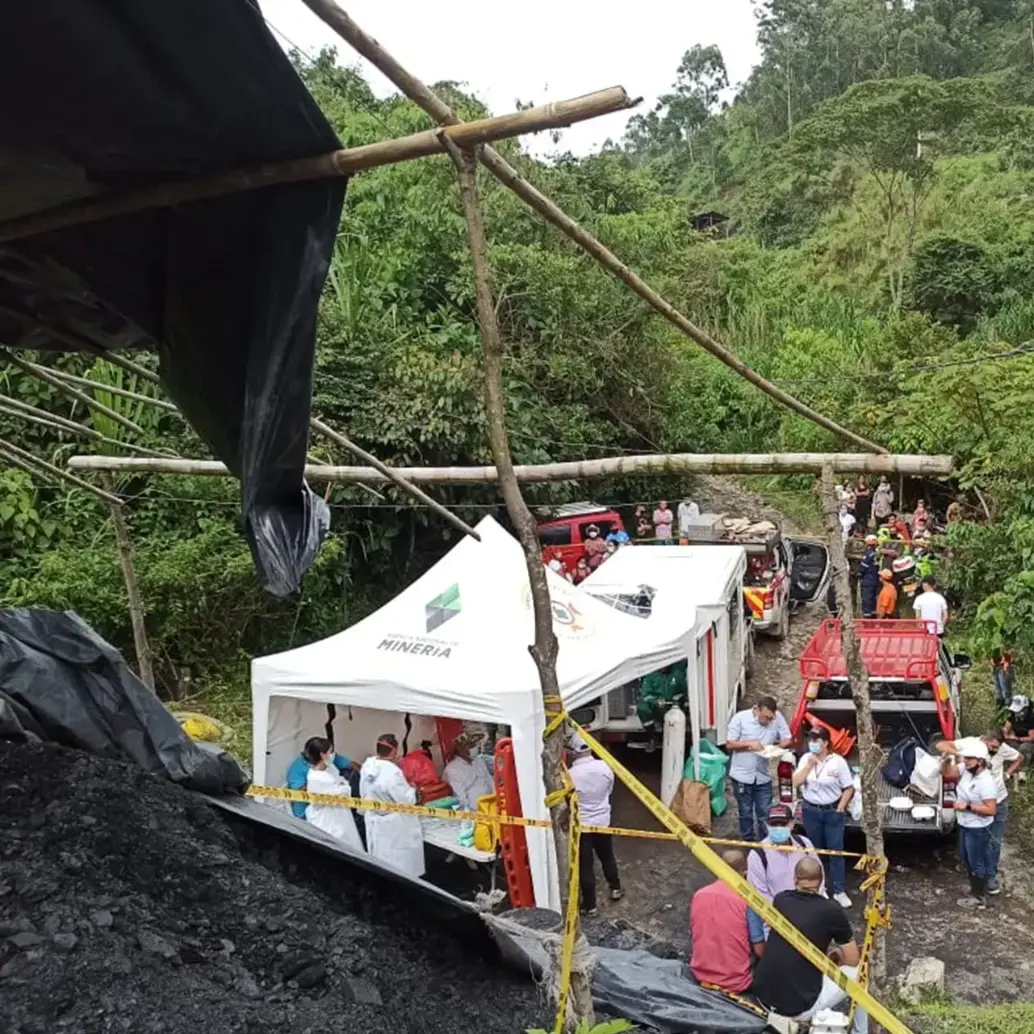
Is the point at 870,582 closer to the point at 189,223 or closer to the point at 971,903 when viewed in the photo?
the point at 971,903

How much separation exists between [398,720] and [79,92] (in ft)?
23.8

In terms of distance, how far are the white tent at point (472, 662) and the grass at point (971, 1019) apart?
2380 millimetres

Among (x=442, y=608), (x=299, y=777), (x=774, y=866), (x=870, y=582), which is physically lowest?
(x=774, y=866)

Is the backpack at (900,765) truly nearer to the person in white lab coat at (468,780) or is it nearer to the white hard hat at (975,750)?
the white hard hat at (975,750)

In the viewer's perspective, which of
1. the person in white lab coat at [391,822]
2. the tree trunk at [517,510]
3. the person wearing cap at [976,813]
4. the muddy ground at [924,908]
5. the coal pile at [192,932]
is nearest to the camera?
the tree trunk at [517,510]

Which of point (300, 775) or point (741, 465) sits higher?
point (741, 465)

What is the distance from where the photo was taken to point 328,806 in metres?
6.76

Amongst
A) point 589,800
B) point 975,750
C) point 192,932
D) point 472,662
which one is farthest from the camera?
point 975,750

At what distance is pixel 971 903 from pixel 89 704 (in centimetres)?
595

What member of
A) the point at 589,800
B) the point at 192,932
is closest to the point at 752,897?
the point at 192,932

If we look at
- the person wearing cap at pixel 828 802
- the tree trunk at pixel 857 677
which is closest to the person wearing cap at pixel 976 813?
the person wearing cap at pixel 828 802

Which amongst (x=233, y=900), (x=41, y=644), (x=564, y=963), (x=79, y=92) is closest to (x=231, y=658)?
(x=41, y=644)

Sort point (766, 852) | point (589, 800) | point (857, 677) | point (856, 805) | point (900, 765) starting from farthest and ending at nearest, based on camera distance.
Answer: point (900, 765) < point (856, 805) < point (589, 800) < point (766, 852) < point (857, 677)

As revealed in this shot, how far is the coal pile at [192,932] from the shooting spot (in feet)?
10.2
